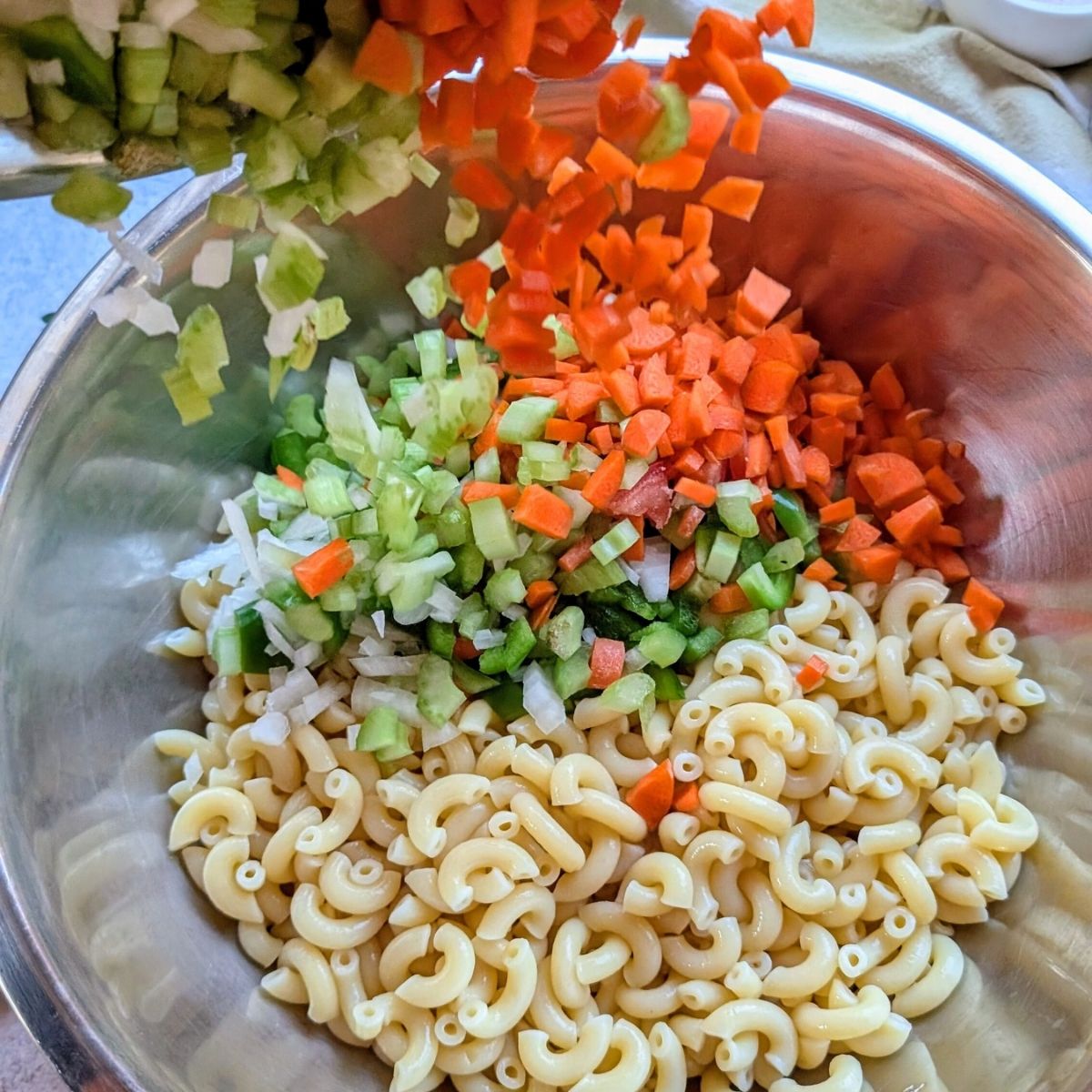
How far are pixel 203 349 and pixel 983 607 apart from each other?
47.2 inches

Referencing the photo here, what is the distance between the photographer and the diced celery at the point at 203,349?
1.26 meters

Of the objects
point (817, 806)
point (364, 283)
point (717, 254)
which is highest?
point (717, 254)

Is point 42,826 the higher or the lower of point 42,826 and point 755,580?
the lower

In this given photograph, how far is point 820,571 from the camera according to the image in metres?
1.63

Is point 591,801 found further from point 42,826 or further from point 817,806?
point 42,826

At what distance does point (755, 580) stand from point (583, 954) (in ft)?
1.94

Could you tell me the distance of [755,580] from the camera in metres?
1.57

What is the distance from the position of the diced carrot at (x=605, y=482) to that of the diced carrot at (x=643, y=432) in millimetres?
24

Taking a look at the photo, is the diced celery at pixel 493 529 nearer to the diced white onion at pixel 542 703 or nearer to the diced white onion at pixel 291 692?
the diced white onion at pixel 542 703

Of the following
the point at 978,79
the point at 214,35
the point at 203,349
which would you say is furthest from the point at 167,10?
the point at 978,79

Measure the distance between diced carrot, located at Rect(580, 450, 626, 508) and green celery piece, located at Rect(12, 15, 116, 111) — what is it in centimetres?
80

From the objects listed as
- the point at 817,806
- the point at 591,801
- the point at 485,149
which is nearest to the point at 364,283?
the point at 485,149

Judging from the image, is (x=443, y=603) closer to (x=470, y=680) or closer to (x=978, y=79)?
(x=470, y=680)

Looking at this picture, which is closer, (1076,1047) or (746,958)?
(1076,1047)
